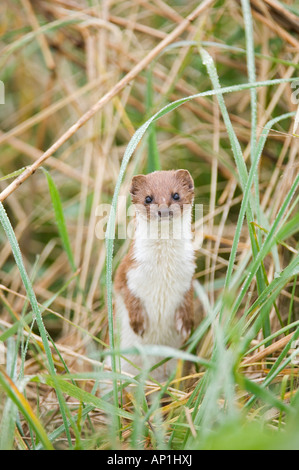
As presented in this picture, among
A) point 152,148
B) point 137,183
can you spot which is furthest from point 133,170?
point 137,183

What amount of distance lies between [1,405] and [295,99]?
183 centimetres

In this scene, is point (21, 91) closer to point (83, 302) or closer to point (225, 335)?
point (83, 302)

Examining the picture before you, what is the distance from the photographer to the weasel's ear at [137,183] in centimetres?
198

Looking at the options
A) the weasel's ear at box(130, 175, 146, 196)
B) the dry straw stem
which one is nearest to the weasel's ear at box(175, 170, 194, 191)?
the weasel's ear at box(130, 175, 146, 196)

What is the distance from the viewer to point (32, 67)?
3.89m

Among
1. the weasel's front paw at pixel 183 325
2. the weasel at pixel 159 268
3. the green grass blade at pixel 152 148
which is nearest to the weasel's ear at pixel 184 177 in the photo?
the weasel at pixel 159 268

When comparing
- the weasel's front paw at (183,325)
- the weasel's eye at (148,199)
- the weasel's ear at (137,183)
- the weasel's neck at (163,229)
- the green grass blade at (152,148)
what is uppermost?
the green grass blade at (152,148)

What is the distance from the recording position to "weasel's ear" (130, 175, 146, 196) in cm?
198

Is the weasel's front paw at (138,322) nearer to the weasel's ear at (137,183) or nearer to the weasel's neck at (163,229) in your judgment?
the weasel's neck at (163,229)

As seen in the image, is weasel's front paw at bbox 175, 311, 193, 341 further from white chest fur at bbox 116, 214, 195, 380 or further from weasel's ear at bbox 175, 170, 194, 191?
weasel's ear at bbox 175, 170, 194, 191

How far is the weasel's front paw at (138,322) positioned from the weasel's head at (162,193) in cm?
40
